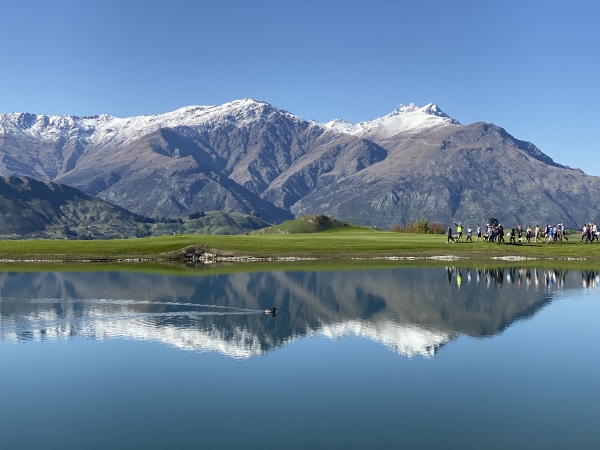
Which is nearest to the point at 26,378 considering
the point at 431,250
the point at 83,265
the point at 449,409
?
the point at 449,409

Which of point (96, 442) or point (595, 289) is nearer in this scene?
point (96, 442)

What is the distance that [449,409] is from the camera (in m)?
36.5

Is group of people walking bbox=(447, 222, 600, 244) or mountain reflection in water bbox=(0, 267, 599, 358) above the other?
group of people walking bbox=(447, 222, 600, 244)

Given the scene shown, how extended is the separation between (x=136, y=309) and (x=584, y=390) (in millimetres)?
49345

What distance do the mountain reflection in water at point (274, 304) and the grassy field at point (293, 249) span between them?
27836mm

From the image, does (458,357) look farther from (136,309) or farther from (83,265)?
(83,265)

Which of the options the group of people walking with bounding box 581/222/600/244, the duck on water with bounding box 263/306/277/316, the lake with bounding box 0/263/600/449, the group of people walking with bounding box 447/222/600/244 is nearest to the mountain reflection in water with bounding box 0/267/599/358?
the lake with bounding box 0/263/600/449

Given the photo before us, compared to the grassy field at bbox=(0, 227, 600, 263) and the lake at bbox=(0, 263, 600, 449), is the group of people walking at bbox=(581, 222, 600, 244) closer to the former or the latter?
the grassy field at bbox=(0, 227, 600, 263)

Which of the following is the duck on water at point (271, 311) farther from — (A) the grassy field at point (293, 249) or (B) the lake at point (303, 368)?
(A) the grassy field at point (293, 249)

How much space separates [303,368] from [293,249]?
101441 millimetres

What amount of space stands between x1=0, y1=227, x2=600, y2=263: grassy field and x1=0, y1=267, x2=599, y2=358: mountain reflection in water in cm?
2784

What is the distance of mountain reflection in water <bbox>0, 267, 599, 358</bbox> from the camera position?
58.7 metres

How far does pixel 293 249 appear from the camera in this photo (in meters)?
148

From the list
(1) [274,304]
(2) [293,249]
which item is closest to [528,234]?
(2) [293,249]
